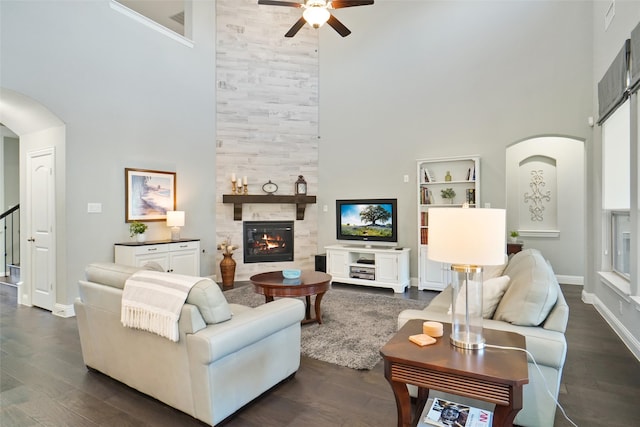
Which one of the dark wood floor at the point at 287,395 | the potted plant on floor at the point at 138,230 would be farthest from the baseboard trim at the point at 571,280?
the potted plant on floor at the point at 138,230

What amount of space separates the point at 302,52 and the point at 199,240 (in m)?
4.02

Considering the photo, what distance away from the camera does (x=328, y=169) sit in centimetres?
688

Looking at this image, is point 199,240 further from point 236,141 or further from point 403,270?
point 403,270

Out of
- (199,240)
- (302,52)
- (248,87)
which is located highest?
(302,52)

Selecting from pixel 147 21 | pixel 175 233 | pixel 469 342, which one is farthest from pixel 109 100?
pixel 469 342

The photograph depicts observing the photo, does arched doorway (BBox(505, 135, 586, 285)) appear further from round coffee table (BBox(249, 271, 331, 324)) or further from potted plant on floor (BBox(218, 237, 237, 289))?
potted plant on floor (BBox(218, 237, 237, 289))

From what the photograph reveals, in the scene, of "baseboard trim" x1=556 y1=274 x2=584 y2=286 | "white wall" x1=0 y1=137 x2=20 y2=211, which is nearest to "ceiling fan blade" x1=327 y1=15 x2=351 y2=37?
"baseboard trim" x1=556 y1=274 x2=584 y2=286

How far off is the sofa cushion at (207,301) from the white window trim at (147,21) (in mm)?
4729

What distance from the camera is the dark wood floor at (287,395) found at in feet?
7.14

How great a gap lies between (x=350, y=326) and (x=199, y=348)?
87.2 inches

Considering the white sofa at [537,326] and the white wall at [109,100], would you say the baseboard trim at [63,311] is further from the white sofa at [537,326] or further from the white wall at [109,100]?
the white sofa at [537,326]

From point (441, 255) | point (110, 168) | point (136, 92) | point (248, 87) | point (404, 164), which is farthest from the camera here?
point (248, 87)

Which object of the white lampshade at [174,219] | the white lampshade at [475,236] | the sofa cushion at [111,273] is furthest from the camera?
the white lampshade at [174,219]

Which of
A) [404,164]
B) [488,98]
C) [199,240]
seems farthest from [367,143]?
[199,240]
